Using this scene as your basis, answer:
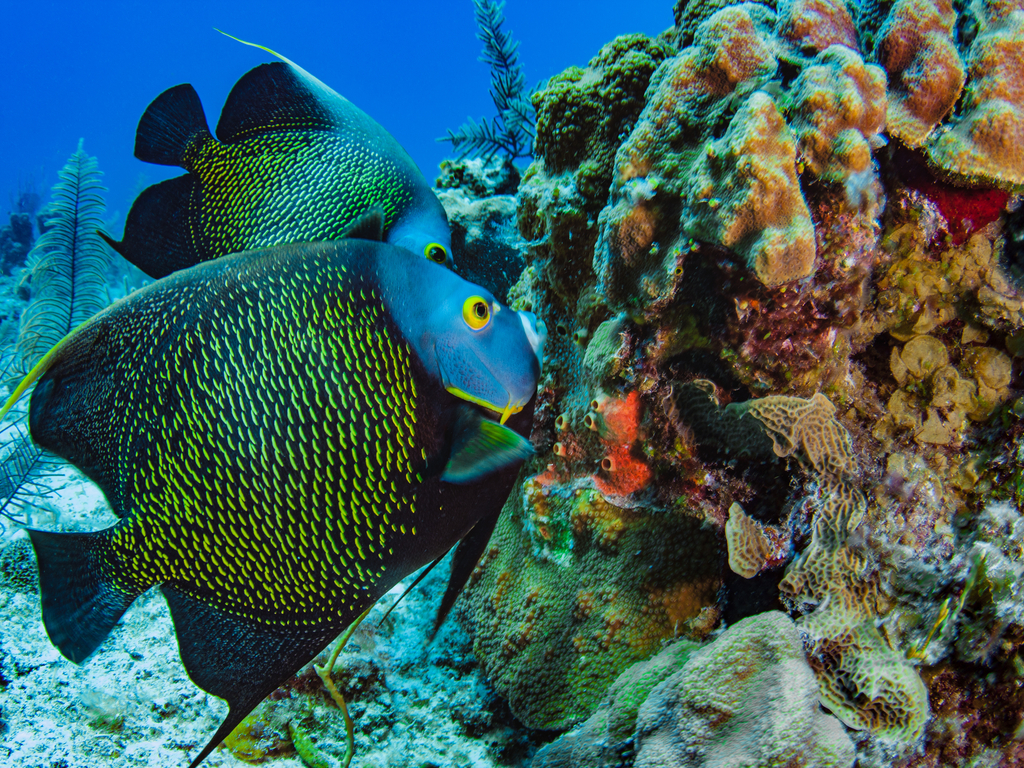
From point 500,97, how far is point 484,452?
5731mm

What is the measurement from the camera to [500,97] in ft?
18.6

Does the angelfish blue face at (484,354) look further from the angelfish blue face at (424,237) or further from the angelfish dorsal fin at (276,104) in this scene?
the angelfish dorsal fin at (276,104)

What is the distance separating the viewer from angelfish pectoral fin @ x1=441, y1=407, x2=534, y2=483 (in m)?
1.07

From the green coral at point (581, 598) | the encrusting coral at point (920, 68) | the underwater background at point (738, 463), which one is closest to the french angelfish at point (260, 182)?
the underwater background at point (738, 463)

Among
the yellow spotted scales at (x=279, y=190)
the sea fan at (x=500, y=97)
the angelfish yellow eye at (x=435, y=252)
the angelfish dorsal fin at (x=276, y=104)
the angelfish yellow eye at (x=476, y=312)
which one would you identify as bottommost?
the angelfish yellow eye at (x=476, y=312)

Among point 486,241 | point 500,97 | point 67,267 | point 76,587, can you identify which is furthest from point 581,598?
point 500,97

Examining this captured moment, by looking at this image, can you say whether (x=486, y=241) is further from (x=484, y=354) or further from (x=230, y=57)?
(x=230, y=57)

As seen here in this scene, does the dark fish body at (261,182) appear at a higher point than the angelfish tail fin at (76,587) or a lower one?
higher

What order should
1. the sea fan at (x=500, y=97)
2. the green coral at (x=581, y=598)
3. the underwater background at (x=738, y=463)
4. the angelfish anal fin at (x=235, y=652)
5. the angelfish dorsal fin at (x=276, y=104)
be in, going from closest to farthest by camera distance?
the angelfish anal fin at (x=235, y=652)
the underwater background at (x=738, y=463)
the angelfish dorsal fin at (x=276, y=104)
the green coral at (x=581, y=598)
the sea fan at (x=500, y=97)

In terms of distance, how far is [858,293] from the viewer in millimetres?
1625

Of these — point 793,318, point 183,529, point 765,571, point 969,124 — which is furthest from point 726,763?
point 969,124

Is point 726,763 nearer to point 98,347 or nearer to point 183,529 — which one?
point 183,529

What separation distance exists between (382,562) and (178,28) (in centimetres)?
17616

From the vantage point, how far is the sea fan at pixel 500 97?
550 cm
